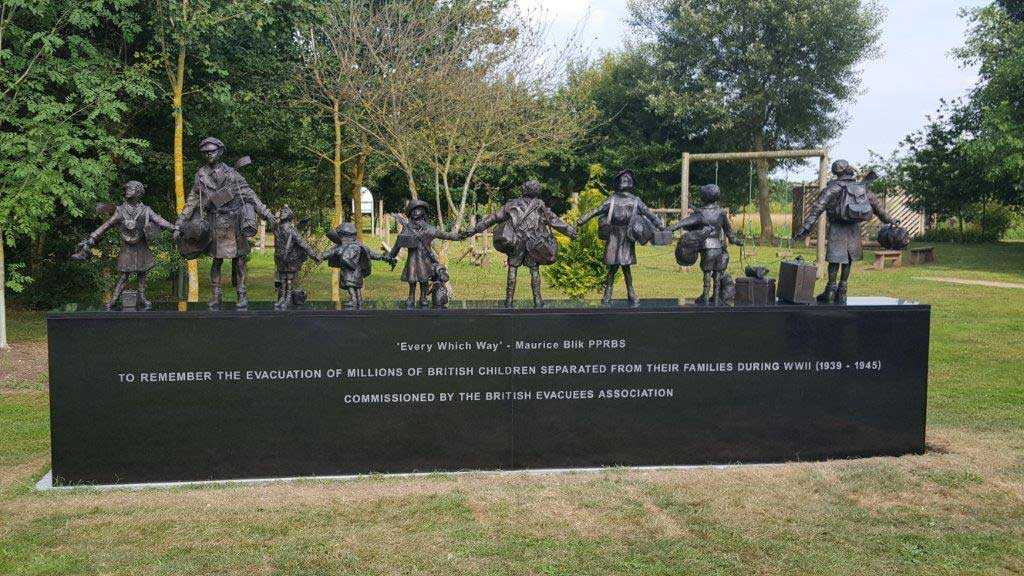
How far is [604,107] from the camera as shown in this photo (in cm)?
3369

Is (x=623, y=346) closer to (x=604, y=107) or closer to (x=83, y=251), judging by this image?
(x=83, y=251)

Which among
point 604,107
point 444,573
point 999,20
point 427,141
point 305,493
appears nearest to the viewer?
point 444,573

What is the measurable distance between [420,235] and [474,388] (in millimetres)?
1305

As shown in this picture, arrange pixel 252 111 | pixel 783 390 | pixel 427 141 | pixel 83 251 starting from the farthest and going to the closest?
pixel 427 141 < pixel 252 111 < pixel 783 390 < pixel 83 251

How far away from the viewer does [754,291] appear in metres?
7.36

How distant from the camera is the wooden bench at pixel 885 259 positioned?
78.7 feet

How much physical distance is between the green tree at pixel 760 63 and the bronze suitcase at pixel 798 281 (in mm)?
23798

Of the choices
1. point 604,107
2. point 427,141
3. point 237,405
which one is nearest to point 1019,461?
point 237,405

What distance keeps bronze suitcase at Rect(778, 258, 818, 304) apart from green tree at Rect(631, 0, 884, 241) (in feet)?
78.1

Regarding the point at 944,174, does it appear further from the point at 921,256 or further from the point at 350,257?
the point at 350,257

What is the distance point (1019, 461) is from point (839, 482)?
1.82 meters

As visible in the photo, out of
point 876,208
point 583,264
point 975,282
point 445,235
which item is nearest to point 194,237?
point 445,235

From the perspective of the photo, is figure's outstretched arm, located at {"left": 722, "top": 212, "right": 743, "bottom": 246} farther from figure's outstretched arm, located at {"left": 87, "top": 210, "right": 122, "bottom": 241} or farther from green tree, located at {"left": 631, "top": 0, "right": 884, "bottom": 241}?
green tree, located at {"left": 631, "top": 0, "right": 884, "bottom": 241}

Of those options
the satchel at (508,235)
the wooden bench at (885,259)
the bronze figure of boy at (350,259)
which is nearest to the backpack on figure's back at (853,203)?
the satchel at (508,235)
